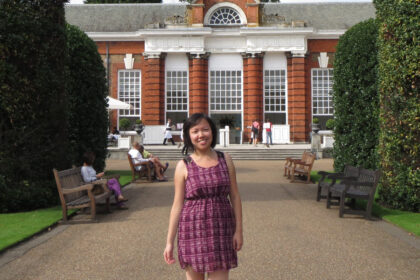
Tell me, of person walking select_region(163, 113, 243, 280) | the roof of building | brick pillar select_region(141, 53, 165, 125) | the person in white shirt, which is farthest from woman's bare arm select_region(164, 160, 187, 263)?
the roof of building

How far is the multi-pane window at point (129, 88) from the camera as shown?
28375 mm

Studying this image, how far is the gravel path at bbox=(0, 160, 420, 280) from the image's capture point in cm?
430

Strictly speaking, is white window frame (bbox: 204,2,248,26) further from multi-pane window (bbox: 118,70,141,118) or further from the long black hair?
the long black hair

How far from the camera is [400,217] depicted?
7.05m

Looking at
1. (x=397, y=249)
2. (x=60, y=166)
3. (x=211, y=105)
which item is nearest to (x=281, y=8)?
(x=211, y=105)

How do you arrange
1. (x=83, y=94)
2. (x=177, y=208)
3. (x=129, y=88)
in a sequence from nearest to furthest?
(x=177, y=208) < (x=83, y=94) < (x=129, y=88)

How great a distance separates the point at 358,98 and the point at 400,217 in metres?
3.84

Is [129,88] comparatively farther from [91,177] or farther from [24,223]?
[24,223]

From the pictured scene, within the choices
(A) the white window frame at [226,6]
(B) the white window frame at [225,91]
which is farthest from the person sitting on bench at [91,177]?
(A) the white window frame at [226,6]

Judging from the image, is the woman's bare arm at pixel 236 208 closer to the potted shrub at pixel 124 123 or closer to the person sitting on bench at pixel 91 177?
the person sitting on bench at pixel 91 177

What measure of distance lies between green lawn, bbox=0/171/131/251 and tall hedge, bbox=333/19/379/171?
6.89m

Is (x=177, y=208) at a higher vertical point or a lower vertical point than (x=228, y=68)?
lower

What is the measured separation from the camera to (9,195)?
762 cm

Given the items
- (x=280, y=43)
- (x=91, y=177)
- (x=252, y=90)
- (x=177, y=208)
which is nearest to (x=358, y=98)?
(x=91, y=177)
